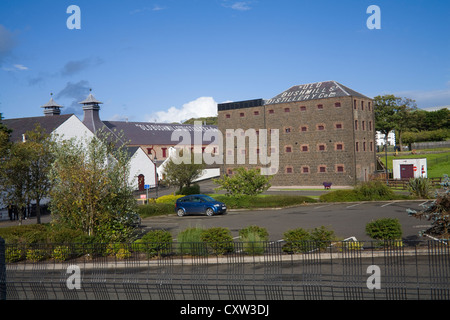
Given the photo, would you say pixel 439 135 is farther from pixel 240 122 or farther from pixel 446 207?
pixel 446 207

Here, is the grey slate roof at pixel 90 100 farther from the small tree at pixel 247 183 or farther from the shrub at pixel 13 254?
the shrub at pixel 13 254

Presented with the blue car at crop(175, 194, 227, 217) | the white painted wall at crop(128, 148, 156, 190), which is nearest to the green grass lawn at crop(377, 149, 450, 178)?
the white painted wall at crop(128, 148, 156, 190)

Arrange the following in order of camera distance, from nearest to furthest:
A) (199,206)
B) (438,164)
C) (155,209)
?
(199,206) < (155,209) < (438,164)

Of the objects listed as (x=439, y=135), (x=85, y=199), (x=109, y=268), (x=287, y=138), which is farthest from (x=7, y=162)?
(x=439, y=135)

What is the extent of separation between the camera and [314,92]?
56688 millimetres

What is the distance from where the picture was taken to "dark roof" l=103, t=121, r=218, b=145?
75.7 meters

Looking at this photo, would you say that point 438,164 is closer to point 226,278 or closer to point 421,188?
point 421,188

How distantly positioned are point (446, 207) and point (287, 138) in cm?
4363

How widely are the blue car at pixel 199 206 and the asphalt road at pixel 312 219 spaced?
0.47m

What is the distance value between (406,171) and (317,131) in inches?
472

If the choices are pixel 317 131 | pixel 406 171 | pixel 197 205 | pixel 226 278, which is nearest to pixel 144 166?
pixel 317 131

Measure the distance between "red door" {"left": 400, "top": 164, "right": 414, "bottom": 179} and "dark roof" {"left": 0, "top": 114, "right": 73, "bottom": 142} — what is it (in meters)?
39.0

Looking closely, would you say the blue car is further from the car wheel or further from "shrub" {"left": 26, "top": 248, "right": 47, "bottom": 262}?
"shrub" {"left": 26, "top": 248, "right": 47, "bottom": 262}

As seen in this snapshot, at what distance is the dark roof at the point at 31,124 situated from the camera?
45.6 meters
